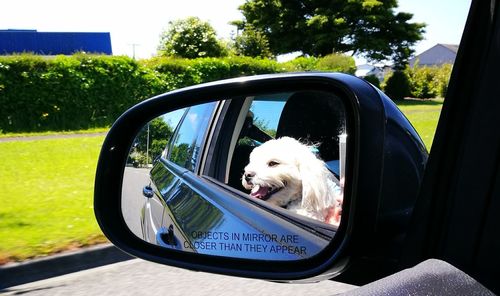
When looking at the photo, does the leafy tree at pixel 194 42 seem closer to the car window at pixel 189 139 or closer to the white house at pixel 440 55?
the white house at pixel 440 55

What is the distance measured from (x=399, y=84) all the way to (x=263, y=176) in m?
35.0

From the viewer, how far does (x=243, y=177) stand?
5.86ft

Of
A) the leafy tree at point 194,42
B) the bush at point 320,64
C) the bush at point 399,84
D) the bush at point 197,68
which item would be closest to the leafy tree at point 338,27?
the bush at point 399,84

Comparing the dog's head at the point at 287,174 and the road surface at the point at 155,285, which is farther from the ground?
the dog's head at the point at 287,174

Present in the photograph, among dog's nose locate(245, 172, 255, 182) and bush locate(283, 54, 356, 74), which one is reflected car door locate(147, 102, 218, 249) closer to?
Answer: dog's nose locate(245, 172, 255, 182)

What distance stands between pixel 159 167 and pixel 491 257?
175cm

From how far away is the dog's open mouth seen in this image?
1.65 m

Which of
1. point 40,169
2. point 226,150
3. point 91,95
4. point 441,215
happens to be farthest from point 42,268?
point 91,95

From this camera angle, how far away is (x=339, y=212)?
144cm

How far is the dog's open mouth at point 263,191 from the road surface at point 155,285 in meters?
2.33

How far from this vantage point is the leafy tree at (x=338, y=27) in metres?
33.6

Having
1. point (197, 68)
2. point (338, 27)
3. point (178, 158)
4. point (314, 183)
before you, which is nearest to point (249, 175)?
point (314, 183)

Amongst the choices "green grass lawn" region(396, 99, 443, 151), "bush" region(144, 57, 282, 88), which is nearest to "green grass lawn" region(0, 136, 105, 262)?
"green grass lawn" region(396, 99, 443, 151)

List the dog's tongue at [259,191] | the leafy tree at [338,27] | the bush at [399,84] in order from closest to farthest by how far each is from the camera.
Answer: the dog's tongue at [259,191], the leafy tree at [338,27], the bush at [399,84]
